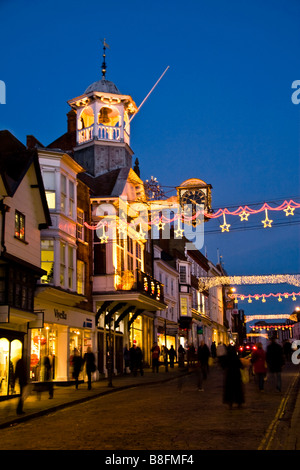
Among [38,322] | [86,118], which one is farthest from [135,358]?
[86,118]

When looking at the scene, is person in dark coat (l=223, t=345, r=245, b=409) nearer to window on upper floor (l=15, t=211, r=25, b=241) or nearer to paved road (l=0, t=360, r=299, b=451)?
paved road (l=0, t=360, r=299, b=451)

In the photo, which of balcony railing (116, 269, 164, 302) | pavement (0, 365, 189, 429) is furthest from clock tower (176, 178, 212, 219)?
balcony railing (116, 269, 164, 302)

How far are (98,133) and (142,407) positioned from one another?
2488cm

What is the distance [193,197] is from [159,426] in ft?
47.1

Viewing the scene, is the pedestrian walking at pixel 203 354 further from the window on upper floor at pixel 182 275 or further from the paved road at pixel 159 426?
the window on upper floor at pixel 182 275

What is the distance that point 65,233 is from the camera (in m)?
28.8

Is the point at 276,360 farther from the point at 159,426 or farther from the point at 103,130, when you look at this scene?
the point at 103,130

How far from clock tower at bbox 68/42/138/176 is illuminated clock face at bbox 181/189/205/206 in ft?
45.8

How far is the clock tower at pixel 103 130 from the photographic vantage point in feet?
126

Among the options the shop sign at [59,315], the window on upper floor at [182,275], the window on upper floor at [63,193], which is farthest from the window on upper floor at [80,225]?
the window on upper floor at [182,275]

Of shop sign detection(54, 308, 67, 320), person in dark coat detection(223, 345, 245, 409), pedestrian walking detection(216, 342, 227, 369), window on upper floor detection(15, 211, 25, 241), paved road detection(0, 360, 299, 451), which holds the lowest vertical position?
paved road detection(0, 360, 299, 451)

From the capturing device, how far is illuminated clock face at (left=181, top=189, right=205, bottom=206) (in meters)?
26.2
